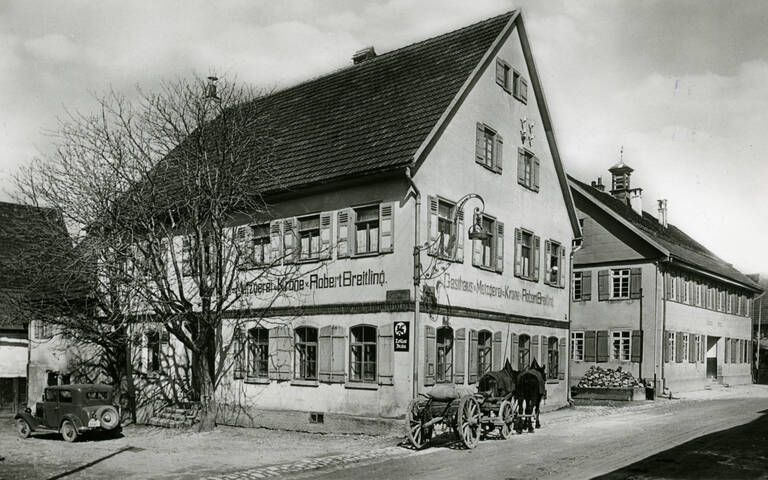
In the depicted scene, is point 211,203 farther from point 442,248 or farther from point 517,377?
point 517,377

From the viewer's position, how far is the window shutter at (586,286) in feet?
117

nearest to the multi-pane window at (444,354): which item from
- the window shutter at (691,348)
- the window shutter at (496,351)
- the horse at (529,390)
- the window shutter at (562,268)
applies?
the horse at (529,390)

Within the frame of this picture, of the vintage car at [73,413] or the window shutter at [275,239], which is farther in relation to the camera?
the window shutter at [275,239]

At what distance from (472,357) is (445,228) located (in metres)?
3.68

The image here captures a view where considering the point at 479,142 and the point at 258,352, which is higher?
the point at 479,142

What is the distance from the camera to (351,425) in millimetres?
19250

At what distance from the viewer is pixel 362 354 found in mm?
19812

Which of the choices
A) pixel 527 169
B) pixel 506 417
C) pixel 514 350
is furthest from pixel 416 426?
pixel 527 169

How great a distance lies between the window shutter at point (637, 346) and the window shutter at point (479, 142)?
1551 cm

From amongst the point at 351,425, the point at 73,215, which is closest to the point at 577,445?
the point at 351,425

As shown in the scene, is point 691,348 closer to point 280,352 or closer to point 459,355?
point 459,355

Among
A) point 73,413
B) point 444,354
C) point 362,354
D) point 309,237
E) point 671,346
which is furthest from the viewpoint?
point 671,346

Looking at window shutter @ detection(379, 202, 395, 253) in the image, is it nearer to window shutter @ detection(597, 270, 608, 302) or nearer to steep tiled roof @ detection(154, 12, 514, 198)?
steep tiled roof @ detection(154, 12, 514, 198)

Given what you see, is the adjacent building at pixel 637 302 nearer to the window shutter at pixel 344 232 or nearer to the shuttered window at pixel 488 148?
the shuttered window at pixel 488 148
